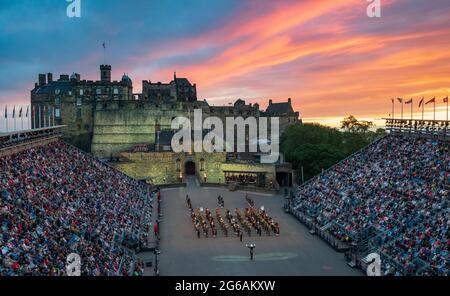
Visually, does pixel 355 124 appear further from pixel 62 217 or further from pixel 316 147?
pixel 62 217

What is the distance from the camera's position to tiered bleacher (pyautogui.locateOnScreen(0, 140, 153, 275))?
20656mm

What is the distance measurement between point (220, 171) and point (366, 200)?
34782 mm

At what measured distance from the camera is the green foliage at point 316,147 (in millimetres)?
64438

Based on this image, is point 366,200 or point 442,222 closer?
point 442,222

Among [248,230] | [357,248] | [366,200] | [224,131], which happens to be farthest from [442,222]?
[224,131]

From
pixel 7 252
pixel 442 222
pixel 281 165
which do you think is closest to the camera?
pixel 7 252

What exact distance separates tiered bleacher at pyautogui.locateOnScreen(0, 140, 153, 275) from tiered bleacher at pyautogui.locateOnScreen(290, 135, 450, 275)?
50.7 feet

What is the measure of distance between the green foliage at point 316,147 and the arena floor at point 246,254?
20515 millimetres

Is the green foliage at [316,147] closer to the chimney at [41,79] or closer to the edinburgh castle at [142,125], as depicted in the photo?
the edinburgh castle at [142,125]

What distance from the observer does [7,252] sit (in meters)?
18.9

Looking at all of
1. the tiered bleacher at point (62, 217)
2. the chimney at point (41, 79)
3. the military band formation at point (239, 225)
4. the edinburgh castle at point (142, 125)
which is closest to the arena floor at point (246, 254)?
the military band formation at point (239, 225)
